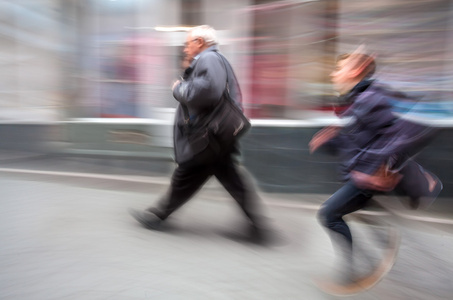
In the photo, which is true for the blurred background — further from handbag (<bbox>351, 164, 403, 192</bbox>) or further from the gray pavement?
handbag (<bbox>351, 164, 403, 192</bbox>)

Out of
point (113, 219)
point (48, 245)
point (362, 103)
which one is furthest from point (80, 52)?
point (362, 103)

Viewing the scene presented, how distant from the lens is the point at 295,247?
3912 mm

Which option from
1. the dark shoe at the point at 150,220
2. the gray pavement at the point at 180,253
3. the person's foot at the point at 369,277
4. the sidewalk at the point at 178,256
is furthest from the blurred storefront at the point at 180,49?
the person's foot at the point at 369,277

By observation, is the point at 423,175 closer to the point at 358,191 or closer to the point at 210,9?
the point at 358,191

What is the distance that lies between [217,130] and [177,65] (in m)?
3.39

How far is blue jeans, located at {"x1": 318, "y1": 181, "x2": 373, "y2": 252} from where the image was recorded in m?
2.91

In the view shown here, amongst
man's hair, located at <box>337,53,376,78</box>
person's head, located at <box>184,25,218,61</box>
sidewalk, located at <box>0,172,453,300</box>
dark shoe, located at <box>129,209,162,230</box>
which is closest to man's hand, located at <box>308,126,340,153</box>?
man's hair, located at <box>337,53,376,78</box>

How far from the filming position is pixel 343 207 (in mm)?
2941

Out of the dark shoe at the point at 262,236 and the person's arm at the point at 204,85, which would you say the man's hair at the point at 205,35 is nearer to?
the person's arm at the point at 204,85

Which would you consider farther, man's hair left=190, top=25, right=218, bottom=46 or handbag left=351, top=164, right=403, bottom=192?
man's hair left=190, top=25, right=218, bottom=46

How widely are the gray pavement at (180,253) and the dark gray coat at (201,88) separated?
0.86m

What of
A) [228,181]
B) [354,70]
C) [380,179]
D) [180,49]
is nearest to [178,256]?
[228,181]

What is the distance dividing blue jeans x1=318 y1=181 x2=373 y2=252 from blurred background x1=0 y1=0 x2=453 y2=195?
244 cm

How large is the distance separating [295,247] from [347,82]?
1670 mm
